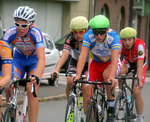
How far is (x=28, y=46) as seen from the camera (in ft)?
23.0

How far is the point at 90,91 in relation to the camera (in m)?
7.18

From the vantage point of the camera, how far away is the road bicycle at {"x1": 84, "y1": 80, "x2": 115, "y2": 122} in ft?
22.0

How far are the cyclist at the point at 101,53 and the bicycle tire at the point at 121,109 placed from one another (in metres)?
0.17

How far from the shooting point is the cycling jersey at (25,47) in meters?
6.88

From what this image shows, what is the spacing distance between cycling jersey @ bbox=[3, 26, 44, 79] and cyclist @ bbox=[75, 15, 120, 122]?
648mm

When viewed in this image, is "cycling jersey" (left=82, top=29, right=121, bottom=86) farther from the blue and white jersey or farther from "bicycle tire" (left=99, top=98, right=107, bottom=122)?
"bicycle tire" (left=99, top=98, right=107, bottom=122)

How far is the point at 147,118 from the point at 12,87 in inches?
168

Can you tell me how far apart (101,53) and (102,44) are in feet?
0.64

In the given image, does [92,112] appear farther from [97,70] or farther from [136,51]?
[136,51]

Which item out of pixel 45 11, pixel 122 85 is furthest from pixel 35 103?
pixel 45 11

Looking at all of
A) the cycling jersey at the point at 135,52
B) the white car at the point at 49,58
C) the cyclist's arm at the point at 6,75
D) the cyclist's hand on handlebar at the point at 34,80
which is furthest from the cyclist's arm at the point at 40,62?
the white car at the point at 49,58

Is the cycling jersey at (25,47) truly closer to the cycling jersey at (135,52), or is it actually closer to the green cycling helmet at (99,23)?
the green cycling helmet at (99,23)

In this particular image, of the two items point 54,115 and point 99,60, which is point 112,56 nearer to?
point 99,60

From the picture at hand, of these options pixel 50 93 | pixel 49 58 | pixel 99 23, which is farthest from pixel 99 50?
pixel 49 58
